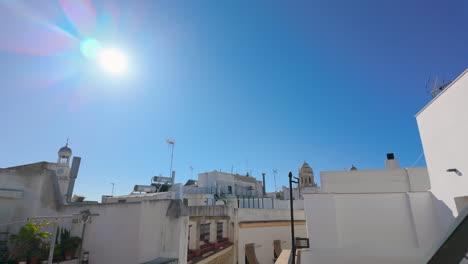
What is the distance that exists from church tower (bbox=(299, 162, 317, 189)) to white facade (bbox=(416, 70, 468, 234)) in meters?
25.6

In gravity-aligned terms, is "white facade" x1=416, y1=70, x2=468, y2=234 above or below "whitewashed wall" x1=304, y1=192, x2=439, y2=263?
above

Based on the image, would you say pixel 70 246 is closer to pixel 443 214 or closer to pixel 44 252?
pixel 44 252

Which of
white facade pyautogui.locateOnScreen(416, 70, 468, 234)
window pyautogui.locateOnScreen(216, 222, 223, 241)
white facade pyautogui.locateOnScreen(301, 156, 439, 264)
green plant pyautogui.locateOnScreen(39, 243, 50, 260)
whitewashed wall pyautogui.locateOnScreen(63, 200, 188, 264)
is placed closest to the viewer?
white facade pyautogui.locateOnScreen(416, 70, 468, 234)

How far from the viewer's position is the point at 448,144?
720 cm

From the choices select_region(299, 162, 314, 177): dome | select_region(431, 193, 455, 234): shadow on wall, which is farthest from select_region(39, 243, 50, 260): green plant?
select_region(299, 162, 314, 177): dome

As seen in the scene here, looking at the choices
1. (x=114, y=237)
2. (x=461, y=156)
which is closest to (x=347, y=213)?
(x=461, y=156)

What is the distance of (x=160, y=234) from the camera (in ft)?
24.6

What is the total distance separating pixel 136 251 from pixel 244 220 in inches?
308

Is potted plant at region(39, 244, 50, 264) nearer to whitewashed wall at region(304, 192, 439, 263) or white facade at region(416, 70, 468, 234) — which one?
whitewashed wall at region(304, 192, 439, 263)

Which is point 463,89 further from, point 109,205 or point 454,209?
point 109,205

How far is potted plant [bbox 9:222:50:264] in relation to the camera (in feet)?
24.6

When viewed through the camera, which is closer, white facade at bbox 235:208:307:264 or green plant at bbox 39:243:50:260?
green plant at bbox 39:243:50:260

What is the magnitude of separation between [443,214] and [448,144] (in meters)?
2.65

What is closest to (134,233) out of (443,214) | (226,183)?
(443,214)
